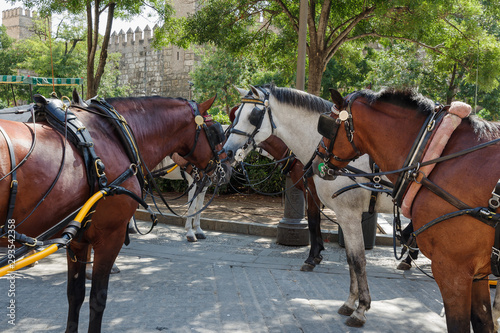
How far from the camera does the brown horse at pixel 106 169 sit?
9.14ft

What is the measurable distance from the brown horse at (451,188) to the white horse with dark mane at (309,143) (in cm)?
157

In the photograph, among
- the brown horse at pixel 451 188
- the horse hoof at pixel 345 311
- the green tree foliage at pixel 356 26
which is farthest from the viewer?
the green tree foliage at pixel 356 26

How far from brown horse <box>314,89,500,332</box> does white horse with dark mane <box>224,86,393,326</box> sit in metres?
1.57

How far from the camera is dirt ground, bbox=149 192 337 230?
10.3 m

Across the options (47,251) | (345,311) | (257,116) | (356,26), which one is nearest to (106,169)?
(47,251)

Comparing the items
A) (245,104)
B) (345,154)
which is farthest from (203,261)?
(345,154)

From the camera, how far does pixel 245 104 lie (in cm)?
600

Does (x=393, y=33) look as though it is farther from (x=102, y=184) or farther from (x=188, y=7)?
(x=188, y=7)

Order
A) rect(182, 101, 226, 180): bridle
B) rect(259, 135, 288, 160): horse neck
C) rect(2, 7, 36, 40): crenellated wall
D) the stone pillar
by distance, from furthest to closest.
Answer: rect(2, 7, 36, 40): crenellated wall → the stone pillar → rect(259, 135, 288, 160): horse neck → rect(182, 101, 226, 180): bridle

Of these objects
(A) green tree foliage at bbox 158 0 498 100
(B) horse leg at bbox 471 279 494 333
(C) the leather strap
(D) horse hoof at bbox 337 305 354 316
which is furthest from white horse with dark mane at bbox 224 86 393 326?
(A) green tree foliage at bbox 158 0 498 100

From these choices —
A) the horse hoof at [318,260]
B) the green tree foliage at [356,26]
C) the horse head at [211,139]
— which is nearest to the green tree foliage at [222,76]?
the green tree foliage at [356,26]

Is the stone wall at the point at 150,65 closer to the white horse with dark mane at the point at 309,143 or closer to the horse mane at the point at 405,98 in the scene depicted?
the white horse with dark mane at the point at 309,143

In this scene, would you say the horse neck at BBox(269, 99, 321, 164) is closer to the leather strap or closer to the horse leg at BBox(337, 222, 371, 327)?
the horse leg at BBox(337, 222, 371, 327)

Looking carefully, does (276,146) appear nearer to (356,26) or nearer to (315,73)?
(315,73)
